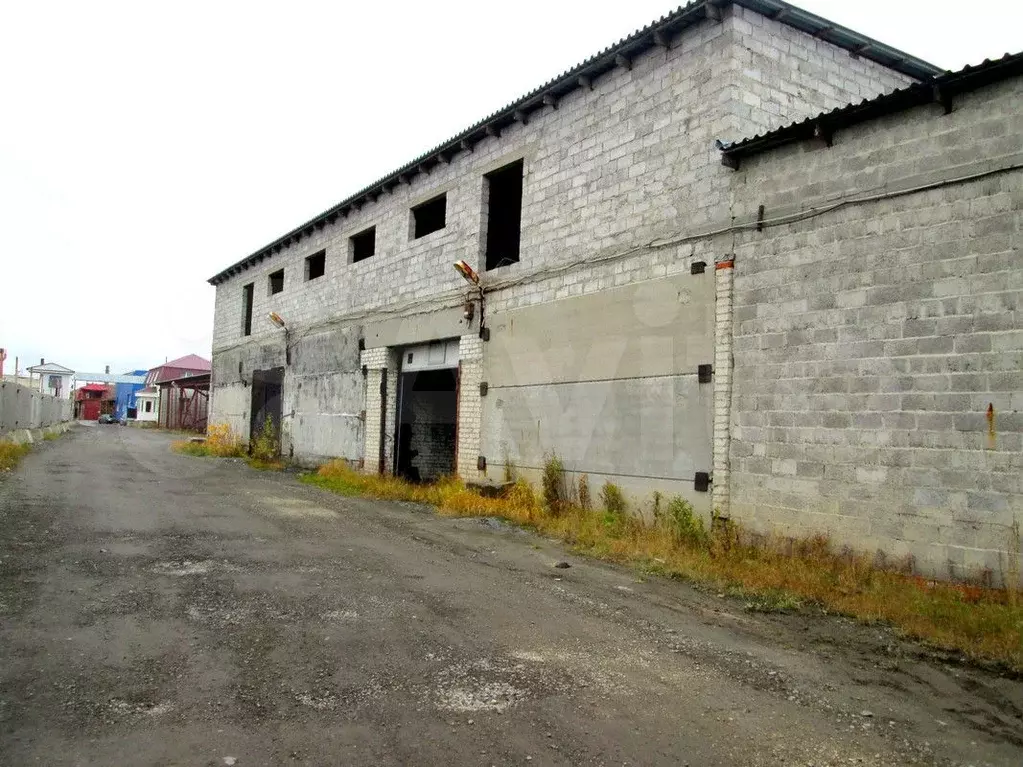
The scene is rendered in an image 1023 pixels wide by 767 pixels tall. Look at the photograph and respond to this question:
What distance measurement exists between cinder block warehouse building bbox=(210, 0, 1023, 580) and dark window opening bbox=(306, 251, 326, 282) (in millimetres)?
5035

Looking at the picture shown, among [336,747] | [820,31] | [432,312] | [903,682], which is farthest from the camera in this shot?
[432,312]

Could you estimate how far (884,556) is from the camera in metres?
6.37

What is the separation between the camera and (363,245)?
17000 mm

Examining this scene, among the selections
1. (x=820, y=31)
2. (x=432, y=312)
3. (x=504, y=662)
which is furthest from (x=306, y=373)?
(x=504, y=662)

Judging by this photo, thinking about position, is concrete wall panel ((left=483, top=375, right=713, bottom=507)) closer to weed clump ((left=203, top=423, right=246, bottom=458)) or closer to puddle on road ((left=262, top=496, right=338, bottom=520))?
puddle on road ((left=262, top=496, right=338, bottom=520))

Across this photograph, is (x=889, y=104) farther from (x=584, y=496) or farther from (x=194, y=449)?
(x=194, y=449)

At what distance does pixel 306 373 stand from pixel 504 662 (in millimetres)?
14687

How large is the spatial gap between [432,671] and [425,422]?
1114 cm

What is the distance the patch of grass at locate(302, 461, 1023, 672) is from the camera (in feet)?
16.5

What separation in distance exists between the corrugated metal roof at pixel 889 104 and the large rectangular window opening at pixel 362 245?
33.5 ft

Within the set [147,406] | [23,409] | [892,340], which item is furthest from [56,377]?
[892,340]

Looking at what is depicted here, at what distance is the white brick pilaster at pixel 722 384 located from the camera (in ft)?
25.7

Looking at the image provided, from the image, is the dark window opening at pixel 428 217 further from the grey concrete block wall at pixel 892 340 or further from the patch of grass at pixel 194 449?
the patch of grass at pixel 194 449

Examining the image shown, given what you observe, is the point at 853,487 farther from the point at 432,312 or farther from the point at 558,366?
the point at 432,312
